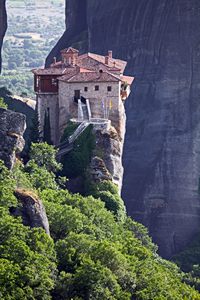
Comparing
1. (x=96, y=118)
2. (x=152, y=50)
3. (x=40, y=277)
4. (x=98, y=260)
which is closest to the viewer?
A: (x=40, y=277)

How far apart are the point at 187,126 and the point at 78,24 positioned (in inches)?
951

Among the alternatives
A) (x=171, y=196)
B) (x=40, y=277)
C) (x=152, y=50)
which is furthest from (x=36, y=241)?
(x=152, y=50)

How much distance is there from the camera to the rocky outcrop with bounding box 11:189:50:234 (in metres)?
70.2

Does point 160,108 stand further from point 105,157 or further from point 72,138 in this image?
point 72,138

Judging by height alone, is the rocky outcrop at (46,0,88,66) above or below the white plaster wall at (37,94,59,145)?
above

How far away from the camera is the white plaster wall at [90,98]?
305ft

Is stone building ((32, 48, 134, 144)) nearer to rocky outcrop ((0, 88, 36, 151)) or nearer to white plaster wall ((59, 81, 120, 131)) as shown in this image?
white plaster wall ((59, 81, 120, 131))

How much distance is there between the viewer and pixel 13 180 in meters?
72.2

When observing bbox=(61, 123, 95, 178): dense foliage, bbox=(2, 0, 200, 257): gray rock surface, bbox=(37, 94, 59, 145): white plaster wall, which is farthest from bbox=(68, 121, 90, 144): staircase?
bbox=(2, 0, 200, 257): gray rock surface

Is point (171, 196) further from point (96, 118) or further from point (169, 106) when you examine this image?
point (96, 118)

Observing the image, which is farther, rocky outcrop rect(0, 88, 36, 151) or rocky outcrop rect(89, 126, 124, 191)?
rocky outcrop rect(0, 88, 36, 151)

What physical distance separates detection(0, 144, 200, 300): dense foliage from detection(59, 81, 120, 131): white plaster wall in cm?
1089

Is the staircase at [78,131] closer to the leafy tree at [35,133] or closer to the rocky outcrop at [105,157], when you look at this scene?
the rocky outcrop at [105,157]

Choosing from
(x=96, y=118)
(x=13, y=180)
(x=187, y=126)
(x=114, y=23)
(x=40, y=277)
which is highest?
(x=114, y=23)
